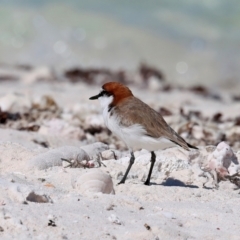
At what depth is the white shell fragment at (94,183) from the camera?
5.11 meters

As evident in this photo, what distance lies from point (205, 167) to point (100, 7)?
18.1m

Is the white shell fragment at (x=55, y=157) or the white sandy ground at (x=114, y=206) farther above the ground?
the white shell fragment at (x=55, y=157)

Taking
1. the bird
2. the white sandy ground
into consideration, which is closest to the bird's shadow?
the white sandy ground

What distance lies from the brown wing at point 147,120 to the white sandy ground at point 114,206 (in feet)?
1.20

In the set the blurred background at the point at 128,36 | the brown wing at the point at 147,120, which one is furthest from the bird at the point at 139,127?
the blurred background at the point at 128,36

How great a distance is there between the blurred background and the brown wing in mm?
13532

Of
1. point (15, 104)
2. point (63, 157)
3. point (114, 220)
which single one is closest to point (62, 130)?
point (15, 104)

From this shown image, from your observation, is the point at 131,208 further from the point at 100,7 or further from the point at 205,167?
the point at 100,7

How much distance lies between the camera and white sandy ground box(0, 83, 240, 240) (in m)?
4.30

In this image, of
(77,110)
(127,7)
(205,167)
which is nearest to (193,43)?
(127,7)

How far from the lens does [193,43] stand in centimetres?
2195

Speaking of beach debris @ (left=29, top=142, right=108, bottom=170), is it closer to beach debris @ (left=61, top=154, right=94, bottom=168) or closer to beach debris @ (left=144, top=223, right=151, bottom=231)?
beach debris @ (left=61, top=154, right=94, bottom=168)

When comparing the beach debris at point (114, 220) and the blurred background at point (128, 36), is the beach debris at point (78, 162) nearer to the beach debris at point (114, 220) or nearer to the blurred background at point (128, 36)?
the beach debris at point (114, 220)

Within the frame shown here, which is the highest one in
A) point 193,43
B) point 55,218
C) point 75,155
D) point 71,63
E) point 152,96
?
point 193,43
